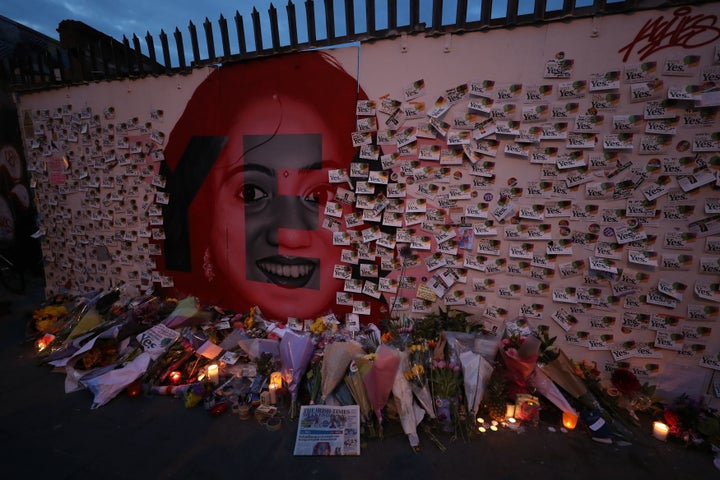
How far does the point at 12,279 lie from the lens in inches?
228

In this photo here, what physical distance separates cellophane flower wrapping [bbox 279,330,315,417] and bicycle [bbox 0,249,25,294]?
5690mm

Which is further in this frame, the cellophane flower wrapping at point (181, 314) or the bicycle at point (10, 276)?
the bicycle at point (10, 276)

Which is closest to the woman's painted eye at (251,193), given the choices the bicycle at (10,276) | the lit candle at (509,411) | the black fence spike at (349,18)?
the black fence spike at (349,18)

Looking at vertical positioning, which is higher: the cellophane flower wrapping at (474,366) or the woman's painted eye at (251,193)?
the woman's painted eye at (251,193)

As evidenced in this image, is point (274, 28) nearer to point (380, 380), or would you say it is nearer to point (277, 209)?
point (277, 209)

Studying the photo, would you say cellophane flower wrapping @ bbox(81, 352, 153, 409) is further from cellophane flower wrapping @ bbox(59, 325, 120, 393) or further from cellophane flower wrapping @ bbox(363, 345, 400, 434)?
cellophane flower wrapping @ bbox(363, 345, 400, 434)

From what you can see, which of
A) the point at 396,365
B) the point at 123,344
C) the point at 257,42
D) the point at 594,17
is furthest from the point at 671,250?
the point at 123,344

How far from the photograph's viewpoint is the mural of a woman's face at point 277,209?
3.40 meters

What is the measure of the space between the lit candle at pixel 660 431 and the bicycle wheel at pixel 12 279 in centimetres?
884

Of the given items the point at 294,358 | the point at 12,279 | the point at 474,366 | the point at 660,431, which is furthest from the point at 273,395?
the point at 12,279

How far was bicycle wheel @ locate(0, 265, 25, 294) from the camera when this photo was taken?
17.7 ft

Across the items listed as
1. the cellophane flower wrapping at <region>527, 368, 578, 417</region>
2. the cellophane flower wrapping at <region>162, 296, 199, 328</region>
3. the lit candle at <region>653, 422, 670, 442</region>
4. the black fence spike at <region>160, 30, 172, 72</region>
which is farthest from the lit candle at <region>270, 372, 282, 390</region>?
the black fence spike at <region>160, 30, 172, 72</region>

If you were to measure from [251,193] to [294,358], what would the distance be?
1960 millimetres

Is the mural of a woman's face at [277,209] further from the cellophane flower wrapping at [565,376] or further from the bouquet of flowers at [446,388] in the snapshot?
the cellophane flower wrapping at [565,376]
